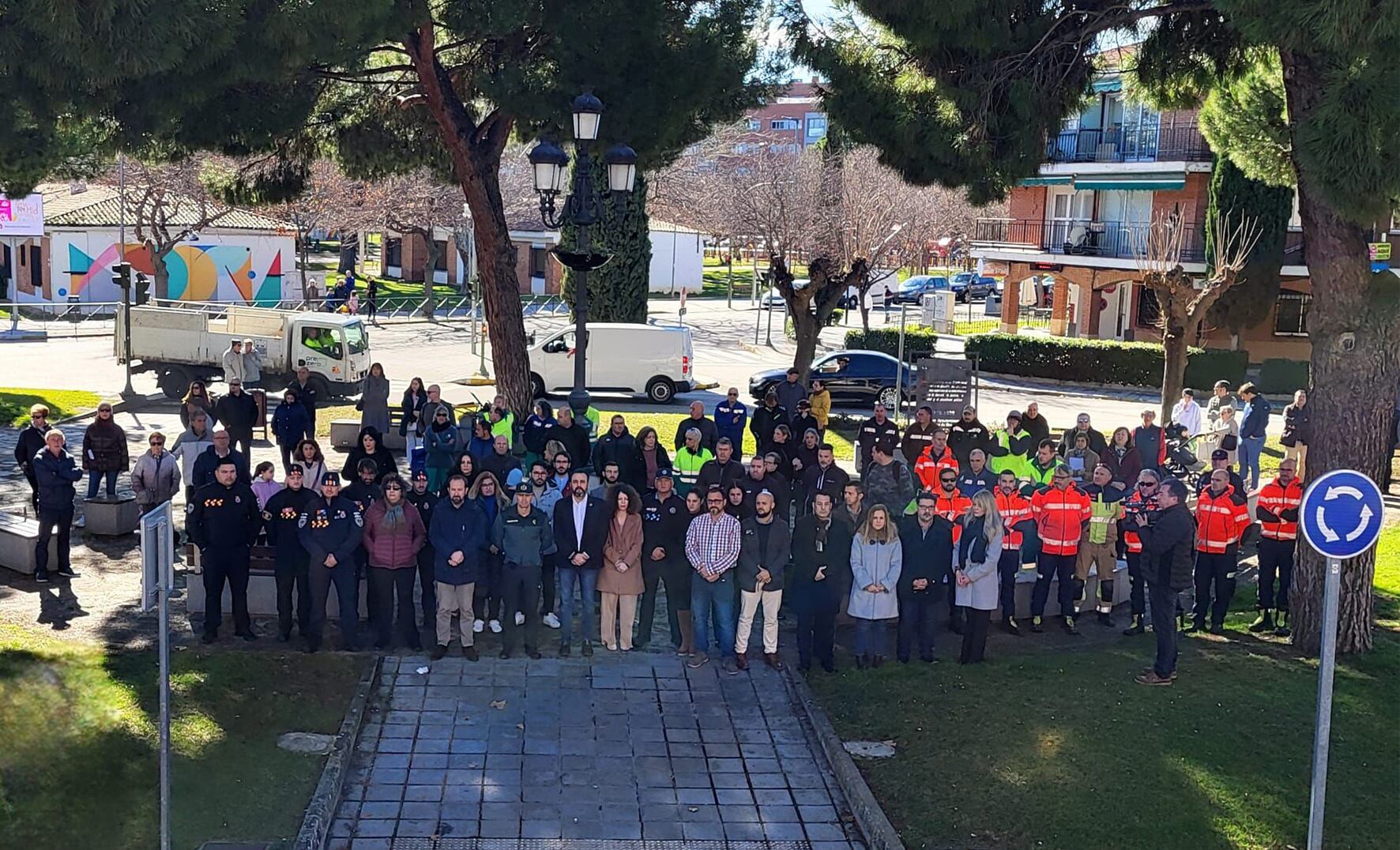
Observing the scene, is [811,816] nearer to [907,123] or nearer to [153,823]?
[153,823]

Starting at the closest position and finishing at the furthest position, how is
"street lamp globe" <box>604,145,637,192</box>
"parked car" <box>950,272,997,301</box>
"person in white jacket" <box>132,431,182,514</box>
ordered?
"person in white jacket" <box>132,431,182,514</box>
"street lamp globe" <box>604,145,637,192</box>
"parked car" <box>950,272,997,301</box>

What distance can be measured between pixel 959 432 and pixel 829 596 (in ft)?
20.3

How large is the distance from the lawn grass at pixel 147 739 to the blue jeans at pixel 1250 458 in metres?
12.7

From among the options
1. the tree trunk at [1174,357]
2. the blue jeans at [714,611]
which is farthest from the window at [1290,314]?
the blue jeans at [714,611]

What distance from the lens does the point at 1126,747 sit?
31.4ft

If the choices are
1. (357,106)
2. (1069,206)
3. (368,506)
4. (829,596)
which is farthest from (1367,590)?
(1069,206)

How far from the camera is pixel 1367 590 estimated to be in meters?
11.3

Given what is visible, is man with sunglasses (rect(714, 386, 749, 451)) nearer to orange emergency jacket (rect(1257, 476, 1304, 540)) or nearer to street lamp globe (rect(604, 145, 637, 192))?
street lamp globe (rect(604, 145, 637, 192))

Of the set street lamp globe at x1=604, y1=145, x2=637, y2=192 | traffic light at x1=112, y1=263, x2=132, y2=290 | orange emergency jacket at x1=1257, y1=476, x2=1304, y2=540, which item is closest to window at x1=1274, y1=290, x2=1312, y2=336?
orange emergency jacket at x1=1257, y1=476, x2=1304, y2=540

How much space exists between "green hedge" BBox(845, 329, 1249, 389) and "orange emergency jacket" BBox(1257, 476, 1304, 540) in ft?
71.2

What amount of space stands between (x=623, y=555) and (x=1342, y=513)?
19.5 feet

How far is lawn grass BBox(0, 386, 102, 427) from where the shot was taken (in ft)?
78.2

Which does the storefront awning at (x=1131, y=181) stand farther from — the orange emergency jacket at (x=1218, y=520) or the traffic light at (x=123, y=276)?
the orange emergency jacket at (x=1218, y=520)

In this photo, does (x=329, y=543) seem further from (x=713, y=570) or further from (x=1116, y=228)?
(x=1116, y=228)
